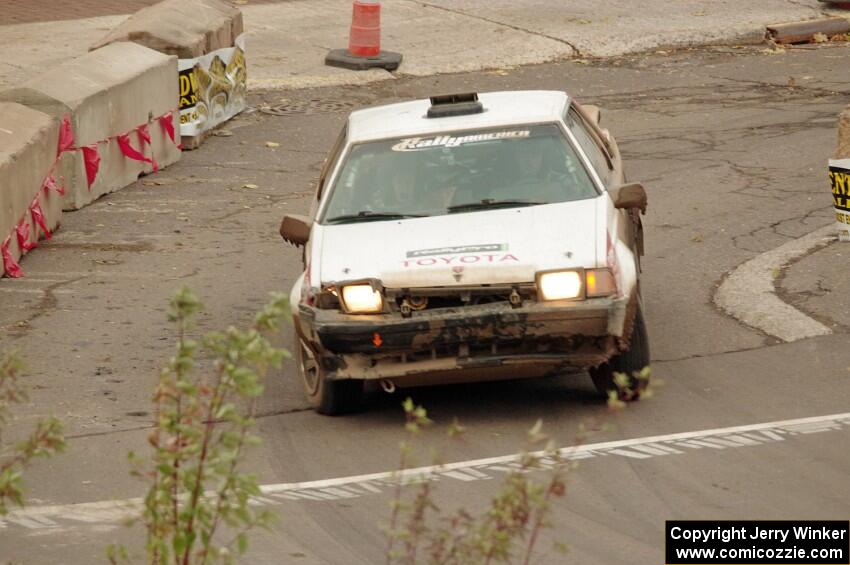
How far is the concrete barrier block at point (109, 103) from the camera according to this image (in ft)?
45.3

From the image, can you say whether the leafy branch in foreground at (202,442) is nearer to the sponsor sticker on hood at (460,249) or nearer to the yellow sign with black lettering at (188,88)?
the sponsor sticker on hood at (460,249)

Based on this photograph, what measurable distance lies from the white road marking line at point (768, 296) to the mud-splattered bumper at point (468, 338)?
7.49 ft

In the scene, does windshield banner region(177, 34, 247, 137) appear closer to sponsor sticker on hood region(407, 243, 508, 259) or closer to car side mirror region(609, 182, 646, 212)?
car side mirror region(609, 182, 646, 212)

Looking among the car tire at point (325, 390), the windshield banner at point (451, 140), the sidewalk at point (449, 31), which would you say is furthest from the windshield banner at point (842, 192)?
the sidewalk at point (449, 31)

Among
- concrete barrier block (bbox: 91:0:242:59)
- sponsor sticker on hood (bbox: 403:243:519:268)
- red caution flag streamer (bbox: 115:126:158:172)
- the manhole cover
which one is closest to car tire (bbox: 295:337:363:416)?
sponsor sticker on hood (bbox: 403:243:519:268)

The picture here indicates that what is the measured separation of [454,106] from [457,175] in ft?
2.35

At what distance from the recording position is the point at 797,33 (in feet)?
70.3

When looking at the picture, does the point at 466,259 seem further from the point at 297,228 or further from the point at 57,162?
the point at 57,162

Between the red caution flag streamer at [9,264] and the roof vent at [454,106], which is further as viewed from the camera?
the red caution flag streamer at [9,264]

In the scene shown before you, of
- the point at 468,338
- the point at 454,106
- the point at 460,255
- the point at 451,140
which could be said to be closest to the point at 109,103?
the point at 454,106

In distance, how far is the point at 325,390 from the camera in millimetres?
8516

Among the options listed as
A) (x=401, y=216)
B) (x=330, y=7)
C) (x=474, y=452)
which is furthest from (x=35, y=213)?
(x=330, y=7)

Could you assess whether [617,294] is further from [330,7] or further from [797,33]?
[330,7]

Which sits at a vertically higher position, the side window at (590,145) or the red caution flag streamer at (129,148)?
the side window at (590,145)
